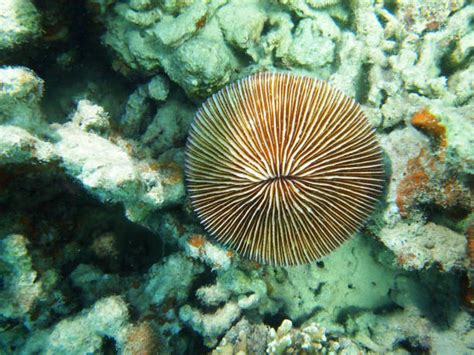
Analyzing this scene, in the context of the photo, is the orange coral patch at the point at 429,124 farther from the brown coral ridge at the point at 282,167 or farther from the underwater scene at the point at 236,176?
the brown coral ridge at the point at 282,167

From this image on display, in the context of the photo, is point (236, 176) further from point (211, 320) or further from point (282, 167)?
point (211, 320)

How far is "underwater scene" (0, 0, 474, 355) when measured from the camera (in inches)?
165

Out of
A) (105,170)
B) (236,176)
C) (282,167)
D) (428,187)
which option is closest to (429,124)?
(428,187)

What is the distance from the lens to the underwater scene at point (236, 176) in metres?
4.20

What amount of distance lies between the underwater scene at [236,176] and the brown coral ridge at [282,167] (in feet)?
0.08

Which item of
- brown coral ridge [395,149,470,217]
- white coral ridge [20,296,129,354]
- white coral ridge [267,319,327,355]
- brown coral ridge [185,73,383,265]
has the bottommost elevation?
white coral ridge [20,296,129,354]

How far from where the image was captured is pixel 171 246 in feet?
19.0

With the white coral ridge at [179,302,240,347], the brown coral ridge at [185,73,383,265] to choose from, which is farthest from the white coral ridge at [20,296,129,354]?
the brown coral ridge at [185,73,383,265]

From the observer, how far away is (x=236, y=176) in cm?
418

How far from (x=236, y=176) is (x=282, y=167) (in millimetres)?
574

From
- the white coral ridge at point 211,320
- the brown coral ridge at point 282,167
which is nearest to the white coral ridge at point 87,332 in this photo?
the white coral ridge at point 211,320

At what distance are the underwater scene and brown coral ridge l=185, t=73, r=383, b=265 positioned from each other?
0.03 meters

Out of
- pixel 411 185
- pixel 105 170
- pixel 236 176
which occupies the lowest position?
pixel 105 170

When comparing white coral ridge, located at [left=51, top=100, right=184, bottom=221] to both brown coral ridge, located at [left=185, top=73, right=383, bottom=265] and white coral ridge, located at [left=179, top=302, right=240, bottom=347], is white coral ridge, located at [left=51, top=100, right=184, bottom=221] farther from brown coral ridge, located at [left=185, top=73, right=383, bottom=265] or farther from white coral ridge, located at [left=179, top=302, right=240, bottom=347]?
white coral ridge, located at [left=179, top=302, right=240, bottom=347]
